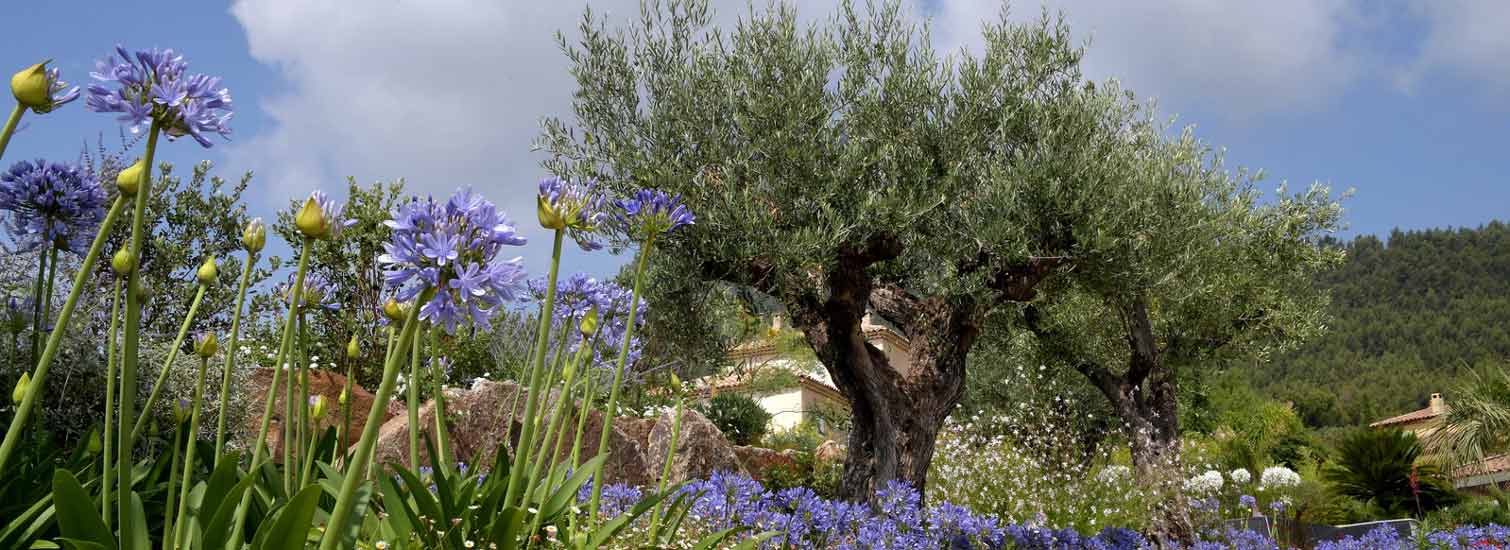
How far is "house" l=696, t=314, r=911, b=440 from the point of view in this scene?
24922 mm

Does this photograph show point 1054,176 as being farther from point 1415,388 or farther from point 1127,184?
point 1415,388

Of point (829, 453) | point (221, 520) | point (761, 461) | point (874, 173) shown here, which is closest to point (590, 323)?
point (221, 520)

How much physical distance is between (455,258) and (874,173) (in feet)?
23.8

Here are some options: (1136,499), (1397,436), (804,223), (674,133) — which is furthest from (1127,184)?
(1397,436)

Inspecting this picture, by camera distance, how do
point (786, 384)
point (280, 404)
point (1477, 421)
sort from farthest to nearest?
point (786, 384) < point (1477, 421) < point (280, 404)

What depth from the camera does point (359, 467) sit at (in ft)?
6.58

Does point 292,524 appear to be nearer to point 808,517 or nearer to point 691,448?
point 808,517

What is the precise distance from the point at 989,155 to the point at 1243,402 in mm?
33330

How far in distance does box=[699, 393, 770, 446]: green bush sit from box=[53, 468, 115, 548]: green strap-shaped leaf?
1709cm

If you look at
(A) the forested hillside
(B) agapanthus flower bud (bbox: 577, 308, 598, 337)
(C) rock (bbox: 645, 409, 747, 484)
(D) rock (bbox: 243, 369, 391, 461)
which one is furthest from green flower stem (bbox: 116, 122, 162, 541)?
(A) the forested hillside

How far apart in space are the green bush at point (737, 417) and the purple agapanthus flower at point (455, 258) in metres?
17.4

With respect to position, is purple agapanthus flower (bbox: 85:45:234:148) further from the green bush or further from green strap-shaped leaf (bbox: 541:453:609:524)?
the green bush

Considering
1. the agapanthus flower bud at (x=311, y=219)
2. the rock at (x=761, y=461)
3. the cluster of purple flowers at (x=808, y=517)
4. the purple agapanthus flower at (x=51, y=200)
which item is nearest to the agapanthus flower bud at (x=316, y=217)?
the agapanthus flower bud at (x=311, y=219)

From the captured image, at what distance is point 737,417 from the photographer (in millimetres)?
20281
